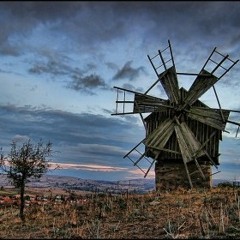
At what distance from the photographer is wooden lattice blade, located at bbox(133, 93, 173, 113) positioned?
32469mm

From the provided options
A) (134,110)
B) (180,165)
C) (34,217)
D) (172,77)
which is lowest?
(34,217)

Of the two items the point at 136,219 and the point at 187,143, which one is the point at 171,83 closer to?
the point at 187,143

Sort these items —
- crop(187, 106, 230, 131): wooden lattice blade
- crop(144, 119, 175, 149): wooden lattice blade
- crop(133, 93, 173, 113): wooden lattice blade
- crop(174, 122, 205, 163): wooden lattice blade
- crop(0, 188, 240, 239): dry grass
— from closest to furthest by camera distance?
crop(0, 188, 240, 239): dry grass
crop(187, 106, 230, 131): wooden lattice blade
crop(174, 122, 205, 163): wooden lattice blade
crop(144, 119, 175, 149): wooden lattice blade
crop(133, 93, 173, 113): wooden lattice blade

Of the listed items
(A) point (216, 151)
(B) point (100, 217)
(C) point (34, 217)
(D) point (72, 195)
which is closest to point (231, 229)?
(B) point (100, 217)

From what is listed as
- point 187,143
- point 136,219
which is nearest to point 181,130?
point 187,143

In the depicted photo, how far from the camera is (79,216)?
21.0 m

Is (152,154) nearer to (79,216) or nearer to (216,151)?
(216,151)

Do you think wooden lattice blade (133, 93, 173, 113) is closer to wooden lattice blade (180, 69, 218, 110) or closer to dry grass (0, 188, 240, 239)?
wooden lattice blade (180, 69, 218, 110)

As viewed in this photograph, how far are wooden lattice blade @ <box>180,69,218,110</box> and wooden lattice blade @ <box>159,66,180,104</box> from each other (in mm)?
763

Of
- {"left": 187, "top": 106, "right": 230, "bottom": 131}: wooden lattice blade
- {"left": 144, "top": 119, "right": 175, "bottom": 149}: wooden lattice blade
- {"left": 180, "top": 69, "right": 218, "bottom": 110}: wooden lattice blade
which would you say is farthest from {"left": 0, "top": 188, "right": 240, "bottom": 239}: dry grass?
{"left": 180, "top": 69, "right": 218, "bottom": 110}: wooden lattice blade

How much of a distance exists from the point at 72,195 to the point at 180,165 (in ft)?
24.6

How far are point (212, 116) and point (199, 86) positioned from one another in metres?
2.31

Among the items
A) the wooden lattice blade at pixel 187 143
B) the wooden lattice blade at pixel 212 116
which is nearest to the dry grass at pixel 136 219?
the wooden lattice blade at pixel 187 143

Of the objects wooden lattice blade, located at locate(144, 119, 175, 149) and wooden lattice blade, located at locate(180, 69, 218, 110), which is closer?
wooden lattice blade, located at locate(180, 69, 218, 110)
